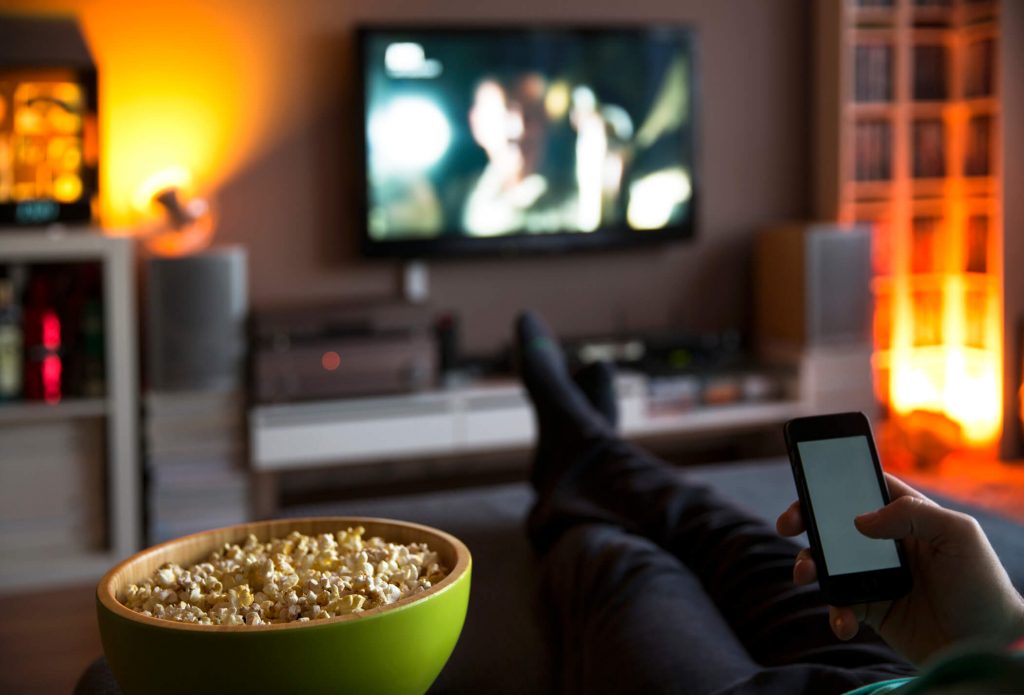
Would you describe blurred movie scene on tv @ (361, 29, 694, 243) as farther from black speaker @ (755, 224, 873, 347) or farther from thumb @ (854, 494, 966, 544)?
thumb @ (854, 494, 966, 544)

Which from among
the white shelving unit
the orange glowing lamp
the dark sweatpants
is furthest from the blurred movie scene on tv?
the dark sweatpants

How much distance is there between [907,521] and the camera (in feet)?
3.07

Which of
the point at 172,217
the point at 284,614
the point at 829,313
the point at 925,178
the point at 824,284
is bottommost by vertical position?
the point at 284,614

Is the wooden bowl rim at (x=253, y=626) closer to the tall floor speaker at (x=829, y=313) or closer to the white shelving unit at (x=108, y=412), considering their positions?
the white shelving unit at (x=108, y=412)

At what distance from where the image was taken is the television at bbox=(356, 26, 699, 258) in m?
3.64

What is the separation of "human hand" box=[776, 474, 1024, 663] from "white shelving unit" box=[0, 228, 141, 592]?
2.49m

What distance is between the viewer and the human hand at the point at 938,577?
0.94 meters

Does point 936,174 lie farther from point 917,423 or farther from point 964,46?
point 917,423

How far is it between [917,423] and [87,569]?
9.16ft

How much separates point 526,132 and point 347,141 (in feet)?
→ 1.96

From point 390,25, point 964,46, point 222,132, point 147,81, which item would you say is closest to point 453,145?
point 390,25

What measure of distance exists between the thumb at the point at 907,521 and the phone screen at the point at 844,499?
0.17 ft

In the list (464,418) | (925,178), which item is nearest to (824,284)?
(925,178)

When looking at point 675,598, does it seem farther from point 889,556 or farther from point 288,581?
point 288,581
